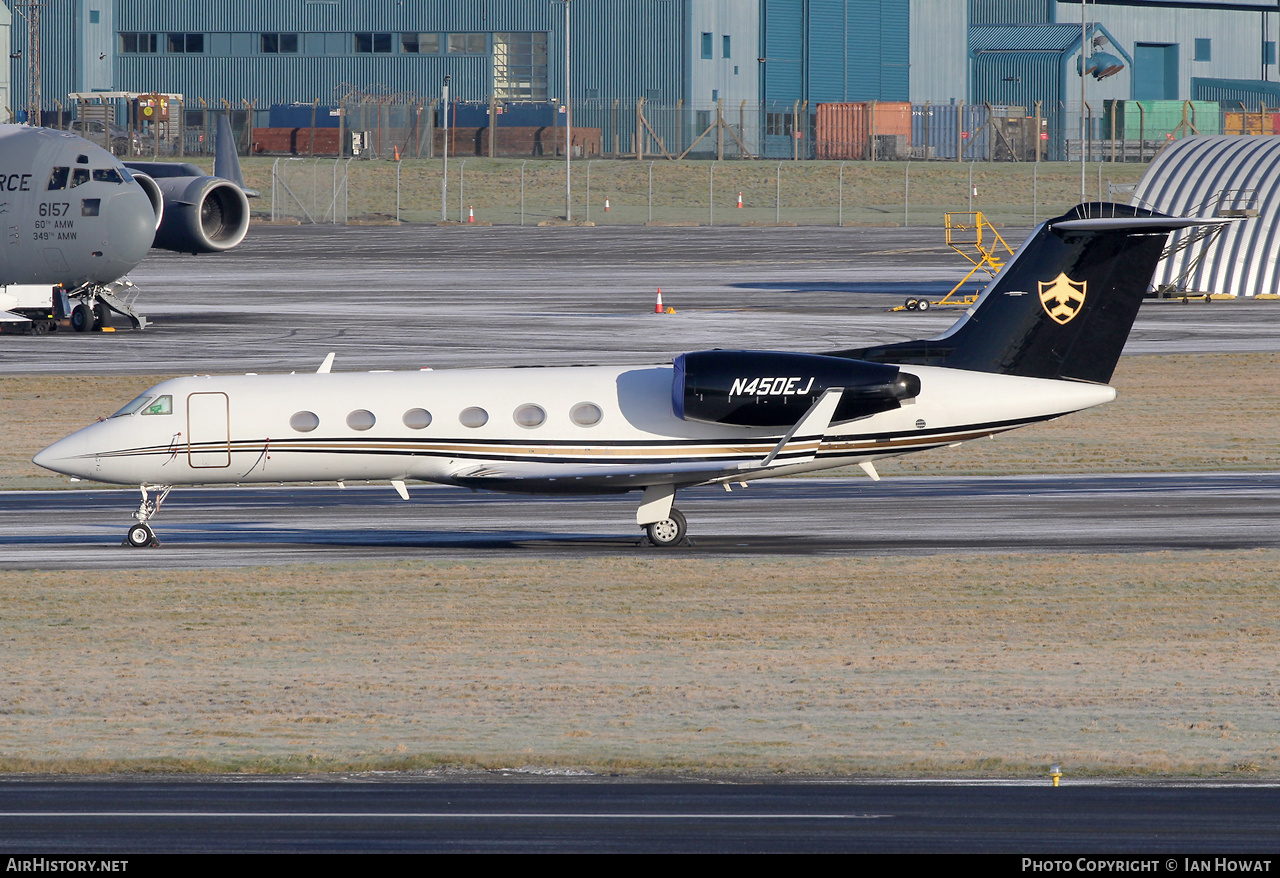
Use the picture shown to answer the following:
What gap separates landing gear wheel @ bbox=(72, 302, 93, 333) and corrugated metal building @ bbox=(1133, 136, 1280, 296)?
3510 cm

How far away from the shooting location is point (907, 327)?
52.8 meters

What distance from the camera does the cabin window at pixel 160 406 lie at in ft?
88.1

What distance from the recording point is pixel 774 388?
26031 mm

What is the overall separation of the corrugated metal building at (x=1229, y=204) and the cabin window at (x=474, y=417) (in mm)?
39721

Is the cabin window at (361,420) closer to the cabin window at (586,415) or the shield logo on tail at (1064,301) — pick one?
the cabin window at (586,415)

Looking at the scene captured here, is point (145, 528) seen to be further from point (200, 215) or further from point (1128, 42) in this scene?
point (1128, 42)

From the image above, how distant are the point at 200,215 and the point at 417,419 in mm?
33689

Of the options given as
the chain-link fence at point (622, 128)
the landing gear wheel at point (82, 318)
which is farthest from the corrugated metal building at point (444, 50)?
the landing gear wheel at point (82, 318)

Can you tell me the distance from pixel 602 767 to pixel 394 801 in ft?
6.31

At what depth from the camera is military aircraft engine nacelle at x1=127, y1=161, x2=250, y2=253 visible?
5753cm

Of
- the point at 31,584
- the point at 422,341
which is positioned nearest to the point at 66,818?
the point at 31,584

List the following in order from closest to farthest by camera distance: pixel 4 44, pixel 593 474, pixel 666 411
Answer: pixel 593 474 < pixel 666 411 < pixel 4 44

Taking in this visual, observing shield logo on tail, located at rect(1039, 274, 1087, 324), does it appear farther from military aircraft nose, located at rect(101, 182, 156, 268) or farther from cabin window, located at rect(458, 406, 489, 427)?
military aircraft nose, located at rect(101, 182, 156, 268)

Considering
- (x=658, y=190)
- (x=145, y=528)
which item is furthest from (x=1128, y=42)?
(x=145, y=528)
